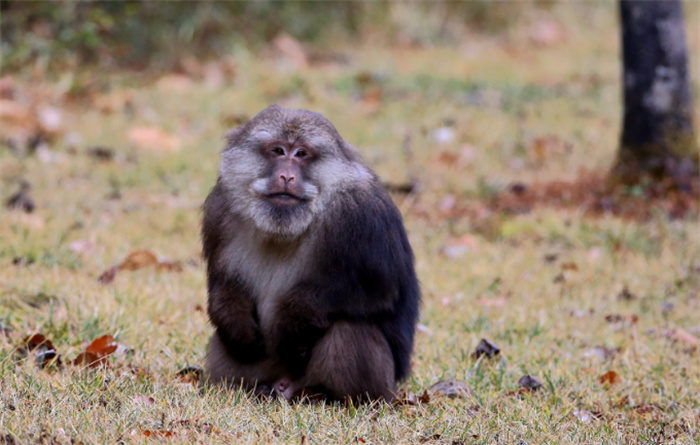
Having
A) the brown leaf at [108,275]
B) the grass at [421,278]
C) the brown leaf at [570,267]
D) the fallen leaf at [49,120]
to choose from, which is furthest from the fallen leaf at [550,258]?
the fallen leaf at [49,120]

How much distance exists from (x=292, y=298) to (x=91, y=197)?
14.0 feet

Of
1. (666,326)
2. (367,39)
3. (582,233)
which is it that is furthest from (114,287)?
(367,39)

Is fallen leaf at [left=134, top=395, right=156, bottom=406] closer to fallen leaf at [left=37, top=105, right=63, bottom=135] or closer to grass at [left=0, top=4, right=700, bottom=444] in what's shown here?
grass at [left=0, top=4, right=700, bottom=444]

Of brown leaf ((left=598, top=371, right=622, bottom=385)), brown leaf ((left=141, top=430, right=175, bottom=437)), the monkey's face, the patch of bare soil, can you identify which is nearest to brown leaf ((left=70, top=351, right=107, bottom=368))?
the monkey's face

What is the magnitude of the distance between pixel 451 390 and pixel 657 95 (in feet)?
15.3

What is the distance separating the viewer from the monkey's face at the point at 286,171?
3744mm

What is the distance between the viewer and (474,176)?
887 cm

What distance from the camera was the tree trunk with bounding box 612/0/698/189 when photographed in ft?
26.0

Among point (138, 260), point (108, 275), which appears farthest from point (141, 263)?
point (108, 275)

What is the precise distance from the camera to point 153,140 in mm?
9336

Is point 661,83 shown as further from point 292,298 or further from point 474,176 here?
point 292,298

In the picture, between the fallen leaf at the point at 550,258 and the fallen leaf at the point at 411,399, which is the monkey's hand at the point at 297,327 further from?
the fallen leaf at the point at 550,258

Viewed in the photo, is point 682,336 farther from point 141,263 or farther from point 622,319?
point 141,263

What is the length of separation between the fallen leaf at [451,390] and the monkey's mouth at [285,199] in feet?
3.41
